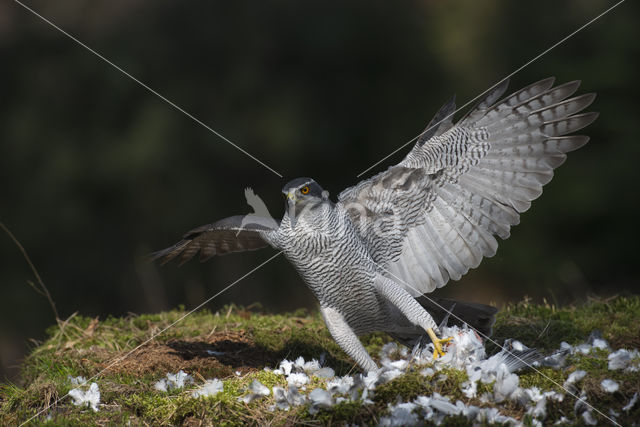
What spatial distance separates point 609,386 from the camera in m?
2.68

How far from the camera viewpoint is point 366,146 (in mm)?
9375

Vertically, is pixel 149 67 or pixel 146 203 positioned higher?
pixel 149 67

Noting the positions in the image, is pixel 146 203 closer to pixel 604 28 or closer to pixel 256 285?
pixel 256 285

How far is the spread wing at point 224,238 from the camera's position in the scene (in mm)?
3510

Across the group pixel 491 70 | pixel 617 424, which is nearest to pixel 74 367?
pixel 617 424

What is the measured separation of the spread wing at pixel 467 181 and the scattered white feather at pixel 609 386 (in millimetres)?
937

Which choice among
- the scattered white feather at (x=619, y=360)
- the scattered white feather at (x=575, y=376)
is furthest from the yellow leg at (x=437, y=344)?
the scattered white feather at (x=619, y=360)

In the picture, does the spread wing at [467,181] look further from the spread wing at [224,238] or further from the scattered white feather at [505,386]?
the scattered white feather at [505,386]

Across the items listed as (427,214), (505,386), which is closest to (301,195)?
(427,214)

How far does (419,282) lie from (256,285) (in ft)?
17.3

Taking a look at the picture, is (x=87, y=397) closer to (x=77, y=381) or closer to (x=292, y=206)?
(x=77, y=381)

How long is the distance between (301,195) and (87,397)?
144 centimetres

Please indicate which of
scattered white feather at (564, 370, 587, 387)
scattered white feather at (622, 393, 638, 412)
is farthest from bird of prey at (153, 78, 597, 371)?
scattered white feather at (622, 393, 638, 412)

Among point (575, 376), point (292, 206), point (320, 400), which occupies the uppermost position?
point (292, 206)
